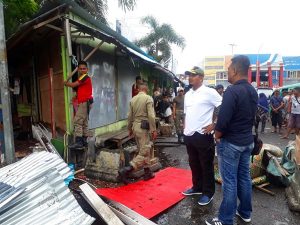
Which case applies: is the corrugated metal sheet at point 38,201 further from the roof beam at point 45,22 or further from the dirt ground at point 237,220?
the roof beam at point 45,22

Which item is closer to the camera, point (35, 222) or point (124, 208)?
point (35, 222)

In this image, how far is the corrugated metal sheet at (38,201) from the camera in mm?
2686

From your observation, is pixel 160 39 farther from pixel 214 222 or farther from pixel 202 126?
pixel 214 222

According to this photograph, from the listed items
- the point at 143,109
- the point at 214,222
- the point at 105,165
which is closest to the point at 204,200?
the point at 214,222

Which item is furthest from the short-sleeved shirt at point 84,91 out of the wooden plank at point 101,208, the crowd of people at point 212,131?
the wooden plank at point 101,208

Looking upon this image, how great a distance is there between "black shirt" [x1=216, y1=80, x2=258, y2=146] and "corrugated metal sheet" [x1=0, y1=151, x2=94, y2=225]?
5.84 ft

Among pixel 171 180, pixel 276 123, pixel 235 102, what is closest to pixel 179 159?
pixel 171 180

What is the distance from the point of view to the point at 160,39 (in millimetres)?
23422

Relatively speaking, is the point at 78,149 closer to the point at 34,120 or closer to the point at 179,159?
the point at 179,159

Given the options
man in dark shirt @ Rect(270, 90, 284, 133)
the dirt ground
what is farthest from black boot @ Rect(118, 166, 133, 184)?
man in dark shirt @ Rect(270, 90, 284, 133)

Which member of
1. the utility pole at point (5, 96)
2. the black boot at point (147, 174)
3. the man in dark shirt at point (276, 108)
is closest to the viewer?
the utility pole at point (5, 96)

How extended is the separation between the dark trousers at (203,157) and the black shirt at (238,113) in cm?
72

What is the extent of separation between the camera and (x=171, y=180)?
5402 mm

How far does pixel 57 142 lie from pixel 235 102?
4.26 meters
